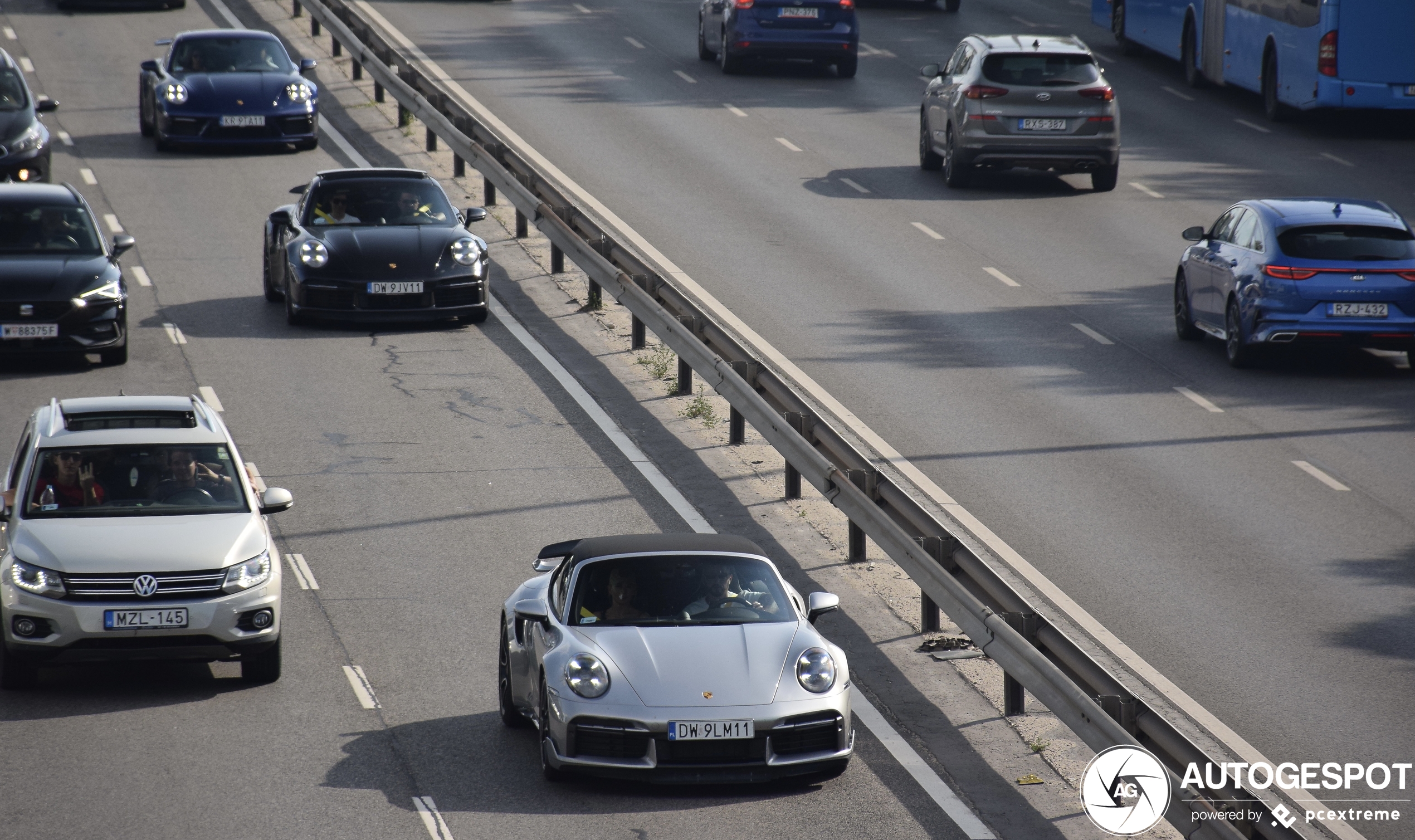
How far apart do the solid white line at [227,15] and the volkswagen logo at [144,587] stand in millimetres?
28633

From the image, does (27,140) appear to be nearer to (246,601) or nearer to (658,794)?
(246,601)

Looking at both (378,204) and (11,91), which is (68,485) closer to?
(378,204)

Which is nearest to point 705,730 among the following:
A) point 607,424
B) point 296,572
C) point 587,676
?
point 587,676

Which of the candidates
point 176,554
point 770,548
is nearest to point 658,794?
point 176,554

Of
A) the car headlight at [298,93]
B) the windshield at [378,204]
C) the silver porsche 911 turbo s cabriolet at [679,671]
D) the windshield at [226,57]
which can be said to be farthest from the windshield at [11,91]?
the silver porsche 911 turbo s cabriolet at [679,671]

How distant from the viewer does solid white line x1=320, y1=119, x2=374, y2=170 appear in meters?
29.1

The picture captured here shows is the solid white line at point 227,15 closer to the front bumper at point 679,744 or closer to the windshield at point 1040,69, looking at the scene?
the windshield at point 1040,69

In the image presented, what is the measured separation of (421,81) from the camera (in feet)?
98.1

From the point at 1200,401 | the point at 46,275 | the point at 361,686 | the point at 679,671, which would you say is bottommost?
the point at 1200,401

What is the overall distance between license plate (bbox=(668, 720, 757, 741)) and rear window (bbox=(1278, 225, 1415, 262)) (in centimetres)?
1166

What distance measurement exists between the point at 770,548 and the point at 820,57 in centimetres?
2355

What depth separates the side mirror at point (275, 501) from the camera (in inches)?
473

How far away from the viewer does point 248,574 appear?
1144cm

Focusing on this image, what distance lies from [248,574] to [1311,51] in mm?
23952
